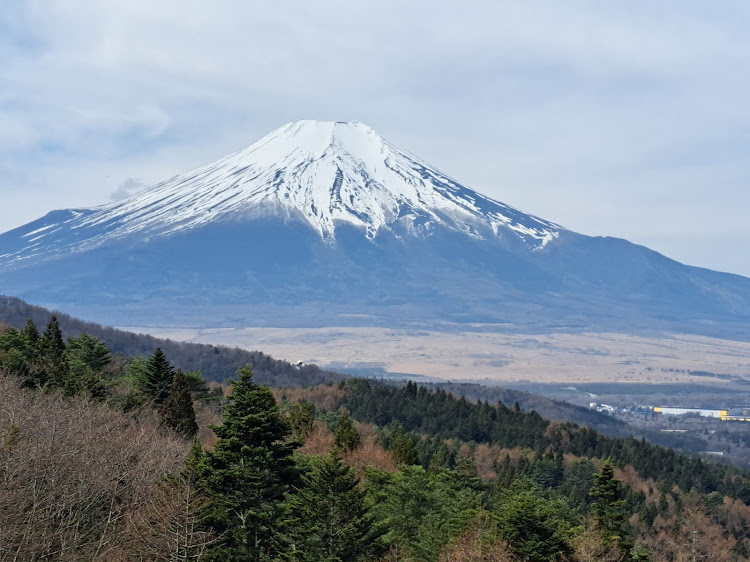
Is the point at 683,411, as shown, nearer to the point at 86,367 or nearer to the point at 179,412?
the point at 86,367

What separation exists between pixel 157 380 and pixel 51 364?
387 cm

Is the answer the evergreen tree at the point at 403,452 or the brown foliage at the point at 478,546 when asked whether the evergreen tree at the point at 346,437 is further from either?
the brown foliage at the point at 478,546

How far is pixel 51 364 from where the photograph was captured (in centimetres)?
3978

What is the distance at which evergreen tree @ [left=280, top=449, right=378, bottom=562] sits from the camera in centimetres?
2481

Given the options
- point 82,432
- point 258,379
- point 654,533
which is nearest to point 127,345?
point 258,379

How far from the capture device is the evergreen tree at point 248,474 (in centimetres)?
2333

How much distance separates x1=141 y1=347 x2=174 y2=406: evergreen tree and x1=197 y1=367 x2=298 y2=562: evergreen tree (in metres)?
16.0

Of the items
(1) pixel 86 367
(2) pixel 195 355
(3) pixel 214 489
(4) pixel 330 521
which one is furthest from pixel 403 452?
(2) pixel 195 355

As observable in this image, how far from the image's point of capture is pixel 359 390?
86.1 m

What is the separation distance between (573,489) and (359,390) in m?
28.0

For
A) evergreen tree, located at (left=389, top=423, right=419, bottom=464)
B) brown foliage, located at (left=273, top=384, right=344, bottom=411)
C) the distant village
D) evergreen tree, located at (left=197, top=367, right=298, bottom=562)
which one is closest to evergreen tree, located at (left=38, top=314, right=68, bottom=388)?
evergreen tree, located at (left=197, top=367, right=298, bottom=562)

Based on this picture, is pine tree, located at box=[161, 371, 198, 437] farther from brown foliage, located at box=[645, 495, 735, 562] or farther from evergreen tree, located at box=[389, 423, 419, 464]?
brown foliage, located at box=[645, 495, 735, 562]

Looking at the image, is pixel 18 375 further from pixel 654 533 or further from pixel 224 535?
pixel 654 533

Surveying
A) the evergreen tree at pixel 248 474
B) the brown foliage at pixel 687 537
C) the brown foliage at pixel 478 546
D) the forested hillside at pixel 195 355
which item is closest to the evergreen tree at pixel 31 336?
the brown foliage at pixel 478 546
